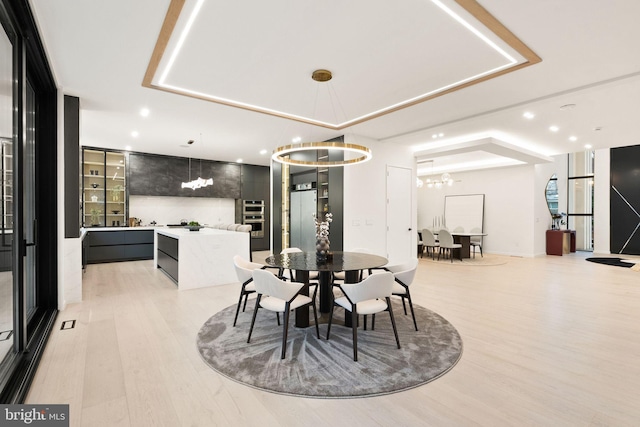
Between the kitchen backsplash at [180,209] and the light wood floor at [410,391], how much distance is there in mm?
4395

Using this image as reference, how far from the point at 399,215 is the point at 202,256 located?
4349mm

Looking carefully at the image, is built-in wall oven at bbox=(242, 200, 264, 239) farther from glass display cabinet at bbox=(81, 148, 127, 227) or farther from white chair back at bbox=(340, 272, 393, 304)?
white chair back at bbox=(340, 272, 393, 304)

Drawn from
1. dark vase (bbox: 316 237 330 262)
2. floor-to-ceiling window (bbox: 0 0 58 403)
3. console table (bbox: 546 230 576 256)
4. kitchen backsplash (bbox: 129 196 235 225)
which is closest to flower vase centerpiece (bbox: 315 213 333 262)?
dark vase (bbox: 316 237 330 262)

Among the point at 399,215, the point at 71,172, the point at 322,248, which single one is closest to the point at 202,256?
the point at 71,172

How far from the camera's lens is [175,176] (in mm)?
8805

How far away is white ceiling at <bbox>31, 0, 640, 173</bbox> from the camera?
2.57m

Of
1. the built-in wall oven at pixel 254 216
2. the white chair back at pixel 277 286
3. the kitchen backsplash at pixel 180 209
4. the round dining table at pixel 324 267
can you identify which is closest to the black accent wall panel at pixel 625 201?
the round dining table at pixel 324 267

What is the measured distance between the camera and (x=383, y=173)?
689 cm

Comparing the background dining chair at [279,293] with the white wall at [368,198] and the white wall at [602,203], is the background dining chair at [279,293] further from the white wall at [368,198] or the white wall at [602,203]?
the white wall at [602,203]

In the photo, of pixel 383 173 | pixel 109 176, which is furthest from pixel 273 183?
pixel 109 176

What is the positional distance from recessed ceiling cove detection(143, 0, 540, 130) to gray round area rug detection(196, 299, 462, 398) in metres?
2.88

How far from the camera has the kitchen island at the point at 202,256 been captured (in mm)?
5125

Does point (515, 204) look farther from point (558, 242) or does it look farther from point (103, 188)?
point (103, 188)

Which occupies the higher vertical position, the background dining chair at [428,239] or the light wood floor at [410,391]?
the background dining chair at [428,239]
